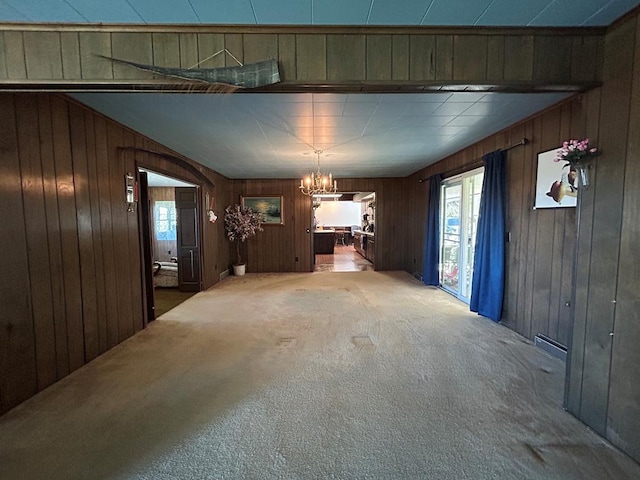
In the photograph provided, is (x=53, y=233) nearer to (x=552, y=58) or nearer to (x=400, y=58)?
(x=400, y=58)

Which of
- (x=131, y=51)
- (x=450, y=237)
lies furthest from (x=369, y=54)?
(x=450, y=237)

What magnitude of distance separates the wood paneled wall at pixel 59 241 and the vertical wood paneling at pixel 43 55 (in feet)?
2.36

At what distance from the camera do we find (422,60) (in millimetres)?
1760

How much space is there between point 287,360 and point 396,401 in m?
1.10

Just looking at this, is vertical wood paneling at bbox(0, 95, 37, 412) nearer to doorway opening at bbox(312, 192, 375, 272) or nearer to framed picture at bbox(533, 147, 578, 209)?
framed picture at bbox(533, 147, 578, 209)

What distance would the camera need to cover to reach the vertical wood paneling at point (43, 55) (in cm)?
167

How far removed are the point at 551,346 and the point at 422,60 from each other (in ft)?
10.0

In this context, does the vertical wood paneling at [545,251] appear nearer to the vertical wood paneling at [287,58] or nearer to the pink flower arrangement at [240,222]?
the vertical wood paneling at [287,58]

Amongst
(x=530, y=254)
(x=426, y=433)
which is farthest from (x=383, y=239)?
(x=426, y=433)

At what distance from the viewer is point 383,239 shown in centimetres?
770

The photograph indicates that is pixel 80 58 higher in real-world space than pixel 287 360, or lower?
higher

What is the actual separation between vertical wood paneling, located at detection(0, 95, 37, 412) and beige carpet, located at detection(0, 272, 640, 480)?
0.68 ft

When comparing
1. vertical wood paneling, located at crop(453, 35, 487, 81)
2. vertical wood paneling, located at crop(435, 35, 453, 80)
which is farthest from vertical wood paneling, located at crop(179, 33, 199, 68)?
vertical wood paneling, located at crop(453, 35, 487, 81)

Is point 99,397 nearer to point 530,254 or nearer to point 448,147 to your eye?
point 530,254
